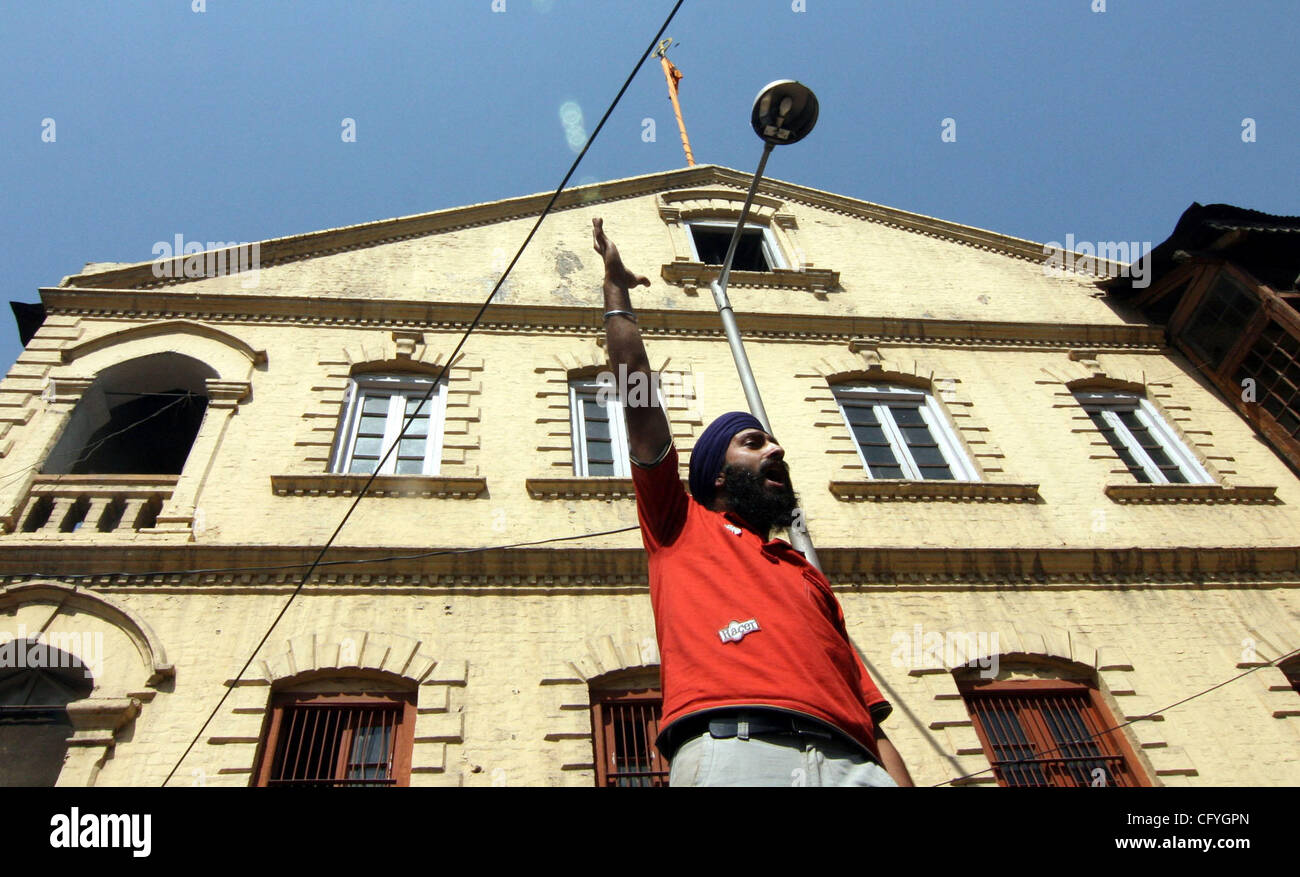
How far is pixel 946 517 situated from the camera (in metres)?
9.58

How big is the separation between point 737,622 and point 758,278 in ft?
34.9

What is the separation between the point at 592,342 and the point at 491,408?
75.9 inches

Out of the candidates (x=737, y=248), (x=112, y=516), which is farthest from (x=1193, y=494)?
(x=112, y=516)

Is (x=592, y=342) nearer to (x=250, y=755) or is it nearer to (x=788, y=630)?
(x=250, y=755)

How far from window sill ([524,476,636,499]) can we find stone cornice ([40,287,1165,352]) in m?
3.01

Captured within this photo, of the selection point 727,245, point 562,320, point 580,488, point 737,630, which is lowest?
point 737,630

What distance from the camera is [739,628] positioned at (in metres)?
3.05

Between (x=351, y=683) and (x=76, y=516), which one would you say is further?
(x=76, y=516)

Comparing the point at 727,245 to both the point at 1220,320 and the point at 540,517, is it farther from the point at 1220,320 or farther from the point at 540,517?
the point at 540,517

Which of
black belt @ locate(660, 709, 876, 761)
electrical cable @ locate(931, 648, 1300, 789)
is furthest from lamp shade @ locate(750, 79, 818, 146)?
black belt @ locate(660, 709, 876, 761)

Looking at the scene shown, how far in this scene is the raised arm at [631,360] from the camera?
3.37 m

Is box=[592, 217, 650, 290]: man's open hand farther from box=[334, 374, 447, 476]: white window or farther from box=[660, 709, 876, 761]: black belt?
box=[334, 374, 447, 476]: white window

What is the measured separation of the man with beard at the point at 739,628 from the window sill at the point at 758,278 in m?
8.97
